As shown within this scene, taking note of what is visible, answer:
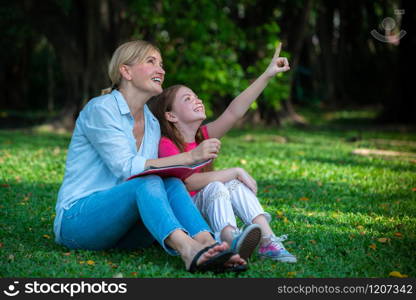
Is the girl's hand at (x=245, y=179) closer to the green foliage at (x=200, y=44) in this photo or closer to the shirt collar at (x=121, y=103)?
the shirt collar at (x=121, y=103)

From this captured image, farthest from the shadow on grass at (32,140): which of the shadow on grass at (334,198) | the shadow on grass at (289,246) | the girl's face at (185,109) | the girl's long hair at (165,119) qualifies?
the girl's face at (185,109)

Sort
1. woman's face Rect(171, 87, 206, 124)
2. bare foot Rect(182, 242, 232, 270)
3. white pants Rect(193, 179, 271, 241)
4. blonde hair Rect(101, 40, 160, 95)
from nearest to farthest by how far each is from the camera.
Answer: bare foot Rect(182, 242, 232, 270) → white pants Rect(193, 179, 271, 241) → blonde hair Rect(101, 40, 160, 95) → woman's face Rect(171, 87, 206, 124)

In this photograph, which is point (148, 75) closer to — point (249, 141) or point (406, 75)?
point (249, 141)

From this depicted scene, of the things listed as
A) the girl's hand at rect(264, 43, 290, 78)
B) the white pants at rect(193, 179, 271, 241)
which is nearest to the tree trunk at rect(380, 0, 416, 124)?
the girl's hand at rect(264, 43, 290, 78)

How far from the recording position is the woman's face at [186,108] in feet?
13.9

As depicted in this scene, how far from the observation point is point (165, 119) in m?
4.31

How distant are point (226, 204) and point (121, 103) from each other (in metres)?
0.95

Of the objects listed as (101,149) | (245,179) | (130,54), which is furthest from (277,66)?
(101,149)

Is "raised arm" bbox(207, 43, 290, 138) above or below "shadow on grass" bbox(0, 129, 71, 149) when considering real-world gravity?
above

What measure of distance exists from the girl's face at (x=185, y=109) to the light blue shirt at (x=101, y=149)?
28 cm

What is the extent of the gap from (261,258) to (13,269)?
156cm

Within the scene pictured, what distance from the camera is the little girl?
392 cm

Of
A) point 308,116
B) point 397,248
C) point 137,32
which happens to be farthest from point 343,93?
point 397,248

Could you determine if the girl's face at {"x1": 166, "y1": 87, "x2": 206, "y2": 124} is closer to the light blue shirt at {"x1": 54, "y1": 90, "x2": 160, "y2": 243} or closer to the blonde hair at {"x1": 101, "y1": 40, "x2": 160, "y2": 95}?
the light blue shirt at {"x1": 54, "y1": 90, "x2": 160, "y2": 243}
